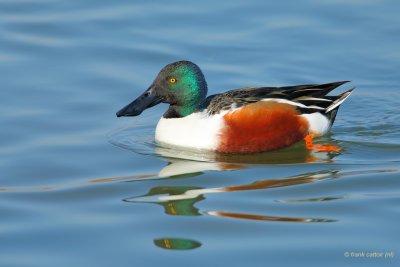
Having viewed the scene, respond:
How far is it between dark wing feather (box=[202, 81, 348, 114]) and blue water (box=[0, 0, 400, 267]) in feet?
1.11

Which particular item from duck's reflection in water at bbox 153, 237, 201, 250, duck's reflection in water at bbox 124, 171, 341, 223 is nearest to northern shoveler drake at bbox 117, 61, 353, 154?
duck's reflection in water at bbox 124, 171, 341, 223

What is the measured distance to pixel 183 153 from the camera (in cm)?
855

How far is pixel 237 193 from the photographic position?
7246mm

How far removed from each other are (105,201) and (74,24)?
456cm

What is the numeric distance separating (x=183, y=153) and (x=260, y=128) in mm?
687

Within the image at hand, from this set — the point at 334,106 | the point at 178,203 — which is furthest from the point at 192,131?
the point at 178,203

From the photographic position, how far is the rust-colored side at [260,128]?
28.1ft

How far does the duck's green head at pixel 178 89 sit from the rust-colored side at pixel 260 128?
0.44 m

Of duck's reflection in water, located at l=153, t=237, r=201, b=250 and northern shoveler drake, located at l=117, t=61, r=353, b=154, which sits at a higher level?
northern shoveler drake, located at l=117, t=61, r=353, b=154

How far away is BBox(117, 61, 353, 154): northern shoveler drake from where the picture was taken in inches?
338

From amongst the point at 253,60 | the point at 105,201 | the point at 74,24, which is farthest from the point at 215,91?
the point at 105,201

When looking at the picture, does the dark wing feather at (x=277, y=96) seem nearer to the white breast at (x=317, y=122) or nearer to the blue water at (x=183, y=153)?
the white breast at (x=317, y=122)

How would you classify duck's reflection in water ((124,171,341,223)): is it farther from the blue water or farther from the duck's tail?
the duck's tail

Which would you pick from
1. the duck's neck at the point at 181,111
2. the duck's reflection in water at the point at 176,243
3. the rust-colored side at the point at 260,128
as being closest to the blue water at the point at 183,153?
the duck's reflection in water at the point at 176,243
